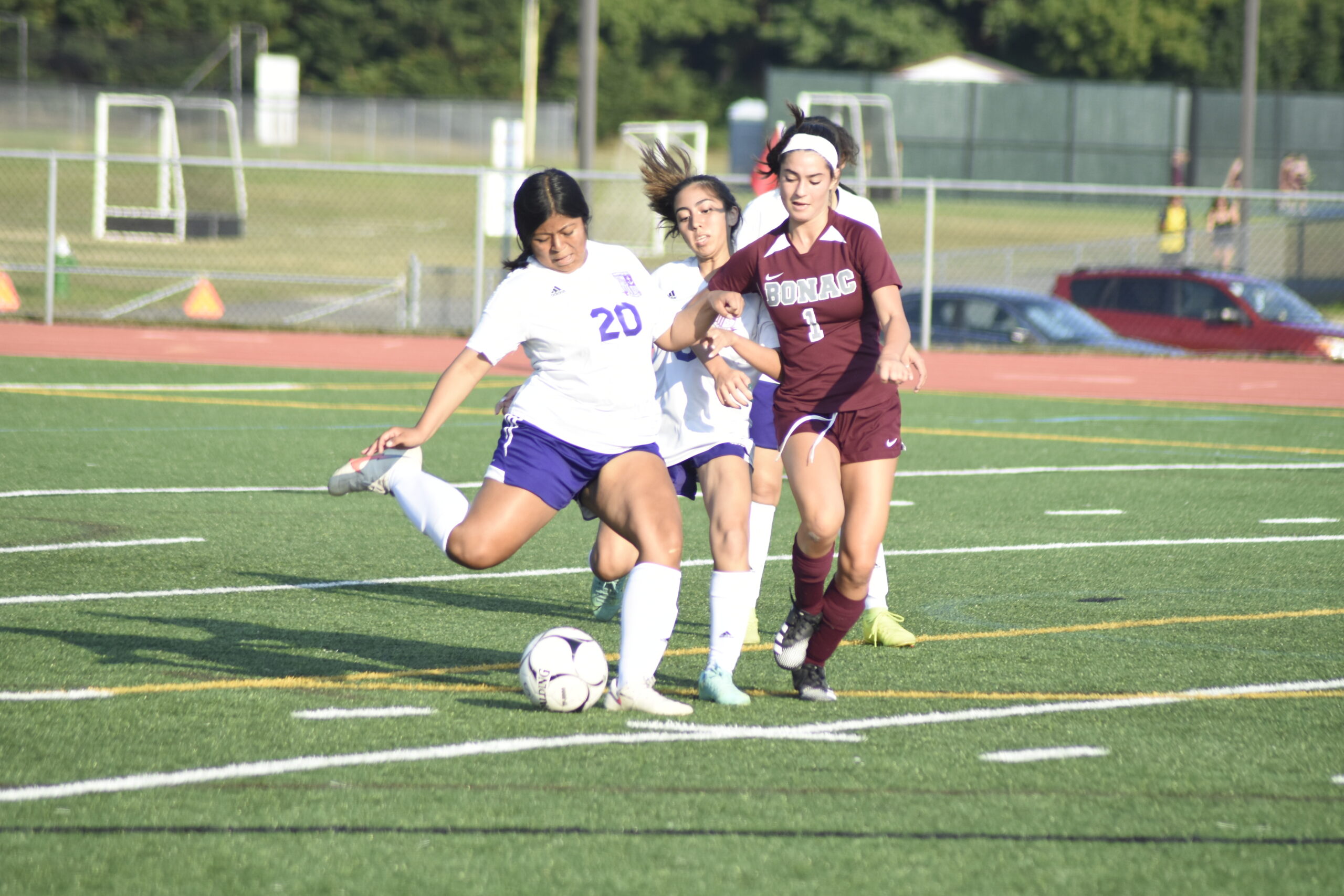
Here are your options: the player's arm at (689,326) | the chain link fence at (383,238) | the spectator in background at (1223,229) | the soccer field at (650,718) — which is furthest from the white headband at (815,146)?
the spectator in background at (1223,229)

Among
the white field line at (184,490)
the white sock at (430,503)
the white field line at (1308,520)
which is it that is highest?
the white sock at (430,503)

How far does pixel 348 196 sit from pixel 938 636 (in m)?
42.0

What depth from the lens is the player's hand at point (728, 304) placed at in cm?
568

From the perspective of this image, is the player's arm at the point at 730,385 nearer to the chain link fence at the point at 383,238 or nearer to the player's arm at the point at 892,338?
the player's arm at the point at 892,338

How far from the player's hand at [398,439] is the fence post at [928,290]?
14754 millimetres

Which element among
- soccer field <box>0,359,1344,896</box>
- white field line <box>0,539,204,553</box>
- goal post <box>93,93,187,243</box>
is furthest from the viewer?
goal post <box>93,93,187,243</box>

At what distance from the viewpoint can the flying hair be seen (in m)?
6.54

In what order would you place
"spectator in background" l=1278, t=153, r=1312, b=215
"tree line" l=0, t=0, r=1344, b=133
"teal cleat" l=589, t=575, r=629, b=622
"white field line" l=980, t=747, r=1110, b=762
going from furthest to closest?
"tree line" l=0, t=0, r=1344, b=133 → "spectator in background" l=1278, t=153, r=1312, b=215 → "teal cleat" l=589, t=575, r=629, b=622 → "white field line" l=980, t=747, r=1110, b=762

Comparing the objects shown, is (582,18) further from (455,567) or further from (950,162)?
(950,162)

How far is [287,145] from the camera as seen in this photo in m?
51.0

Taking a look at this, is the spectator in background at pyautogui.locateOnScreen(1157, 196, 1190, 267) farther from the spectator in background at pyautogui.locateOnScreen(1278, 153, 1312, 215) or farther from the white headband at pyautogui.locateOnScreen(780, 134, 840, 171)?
the white headband at pyautogui.locateOnScreen(780, 134, 840, 171)

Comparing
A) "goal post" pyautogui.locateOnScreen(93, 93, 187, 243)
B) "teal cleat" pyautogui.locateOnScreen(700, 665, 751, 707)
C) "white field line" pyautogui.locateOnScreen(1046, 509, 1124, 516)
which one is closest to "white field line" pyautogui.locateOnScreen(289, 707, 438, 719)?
"teal cleat" pyautogui.locateOnScreen(700, 665, 751, 707)

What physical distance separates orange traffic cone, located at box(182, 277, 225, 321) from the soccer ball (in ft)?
57.6

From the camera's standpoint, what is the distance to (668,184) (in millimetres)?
6875
